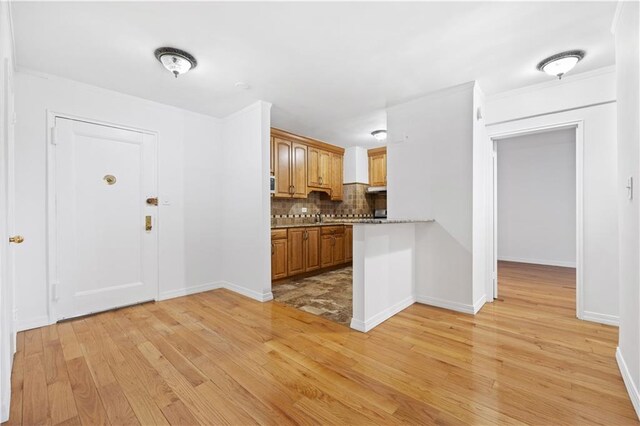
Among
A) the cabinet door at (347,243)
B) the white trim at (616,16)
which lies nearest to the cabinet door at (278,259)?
the cabinet door at (347,243)

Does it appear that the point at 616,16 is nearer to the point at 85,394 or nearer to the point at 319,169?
the point at 319,169

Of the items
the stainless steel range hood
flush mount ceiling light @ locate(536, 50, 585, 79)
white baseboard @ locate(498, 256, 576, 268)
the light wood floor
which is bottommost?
the light wood floor

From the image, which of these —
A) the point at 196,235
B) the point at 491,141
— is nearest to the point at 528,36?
the point at 491,141

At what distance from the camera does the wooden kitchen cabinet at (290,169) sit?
4656 millimetres

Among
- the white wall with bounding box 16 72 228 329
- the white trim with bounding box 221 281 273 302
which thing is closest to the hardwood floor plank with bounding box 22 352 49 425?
the white wall with bounding box 16 72 228 329

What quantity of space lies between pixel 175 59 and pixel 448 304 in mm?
3642

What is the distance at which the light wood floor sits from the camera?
1530 mm

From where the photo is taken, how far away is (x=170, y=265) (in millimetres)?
3600

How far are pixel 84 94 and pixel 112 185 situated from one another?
0.99m

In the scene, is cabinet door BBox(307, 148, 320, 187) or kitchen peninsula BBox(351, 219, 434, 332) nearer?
kitchen peninsula BBox(351, 219, 434, 332)

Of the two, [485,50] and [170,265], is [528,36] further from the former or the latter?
[170,265]

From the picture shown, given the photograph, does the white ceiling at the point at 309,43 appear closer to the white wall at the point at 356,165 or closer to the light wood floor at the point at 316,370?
the light wood floor at the point at 316,370

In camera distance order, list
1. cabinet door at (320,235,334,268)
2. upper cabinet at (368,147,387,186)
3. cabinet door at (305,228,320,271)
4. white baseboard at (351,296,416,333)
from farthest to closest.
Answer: upper cabinet at (368,147,387,186) < cabinet door at (320,235,334,268) < cabinet door at (305,228,320,271) < white baseboard at (351,296,416,333)

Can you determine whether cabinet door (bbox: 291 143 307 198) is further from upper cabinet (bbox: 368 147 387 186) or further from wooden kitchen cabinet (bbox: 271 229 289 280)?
upper cabinet (bbox: 368 147 387 186)
